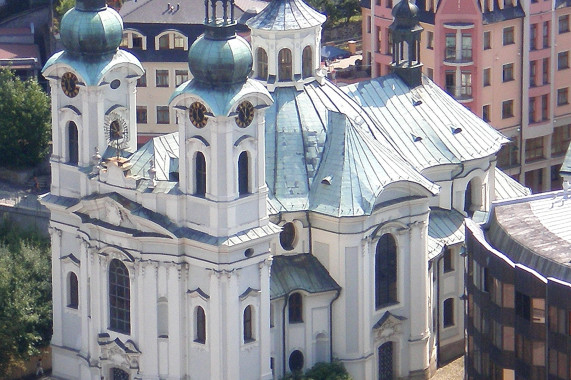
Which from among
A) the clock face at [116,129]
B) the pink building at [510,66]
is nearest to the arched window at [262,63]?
the clock face at [116,129]

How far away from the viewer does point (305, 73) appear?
5002 inches

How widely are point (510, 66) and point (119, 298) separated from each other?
38352 mm

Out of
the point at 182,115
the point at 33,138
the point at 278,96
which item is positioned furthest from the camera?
the point at 33,138

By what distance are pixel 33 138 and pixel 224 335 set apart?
32.9m

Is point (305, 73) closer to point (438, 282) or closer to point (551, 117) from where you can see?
point (438, 282)

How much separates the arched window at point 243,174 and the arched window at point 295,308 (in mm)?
7611

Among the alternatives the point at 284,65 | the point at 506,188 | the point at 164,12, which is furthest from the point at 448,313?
the point at 164,12

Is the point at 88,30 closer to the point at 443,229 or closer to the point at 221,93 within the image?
the point at 221,93

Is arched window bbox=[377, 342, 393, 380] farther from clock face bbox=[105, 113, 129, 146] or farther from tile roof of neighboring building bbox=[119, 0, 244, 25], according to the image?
tile roof of neighboring building bbox=[119, 0, 244, 25]

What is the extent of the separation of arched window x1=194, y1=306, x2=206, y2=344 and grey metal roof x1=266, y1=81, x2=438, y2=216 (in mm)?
6934

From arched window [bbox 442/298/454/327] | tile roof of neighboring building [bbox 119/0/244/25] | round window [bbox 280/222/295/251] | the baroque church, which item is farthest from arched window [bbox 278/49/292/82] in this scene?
tile roof of neighboring building [bbox 119/0/244/25]

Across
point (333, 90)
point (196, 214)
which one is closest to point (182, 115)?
point (196, 214)

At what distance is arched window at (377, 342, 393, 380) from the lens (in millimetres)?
126250

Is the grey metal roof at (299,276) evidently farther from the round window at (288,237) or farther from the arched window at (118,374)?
the arched window at (118,374)
